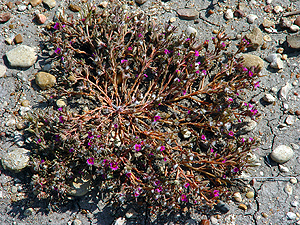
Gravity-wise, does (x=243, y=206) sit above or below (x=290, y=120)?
below

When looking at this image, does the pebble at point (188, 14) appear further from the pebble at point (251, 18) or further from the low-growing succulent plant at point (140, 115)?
the pebble at point (251, 18)

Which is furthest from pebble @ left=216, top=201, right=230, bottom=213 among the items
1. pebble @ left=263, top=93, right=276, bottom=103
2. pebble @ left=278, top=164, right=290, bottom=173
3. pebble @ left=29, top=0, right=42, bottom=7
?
pebble @ left=29, top=0, right=42, bottom=7

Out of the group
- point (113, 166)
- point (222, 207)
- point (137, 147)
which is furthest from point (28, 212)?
point (222, 207)

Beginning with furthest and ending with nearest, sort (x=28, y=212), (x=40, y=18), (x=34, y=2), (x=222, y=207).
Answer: (x=34, y=2)
(x=40, y=18)
(x=222, y=207)
(x=28, y=212)

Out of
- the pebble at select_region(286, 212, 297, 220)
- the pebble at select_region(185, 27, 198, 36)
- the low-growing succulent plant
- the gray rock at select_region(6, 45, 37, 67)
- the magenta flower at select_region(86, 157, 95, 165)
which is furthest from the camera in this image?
the pebble at select_region(185, 27, 198, 36)

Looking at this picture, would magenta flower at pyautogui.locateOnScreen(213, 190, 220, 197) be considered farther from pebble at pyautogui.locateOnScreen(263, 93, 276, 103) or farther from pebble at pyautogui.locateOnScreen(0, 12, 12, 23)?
pebble at pyautogui.locateOnScreen(0, 12, 12, 23)

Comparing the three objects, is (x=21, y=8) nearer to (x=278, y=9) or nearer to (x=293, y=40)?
(x=278, y=9)
